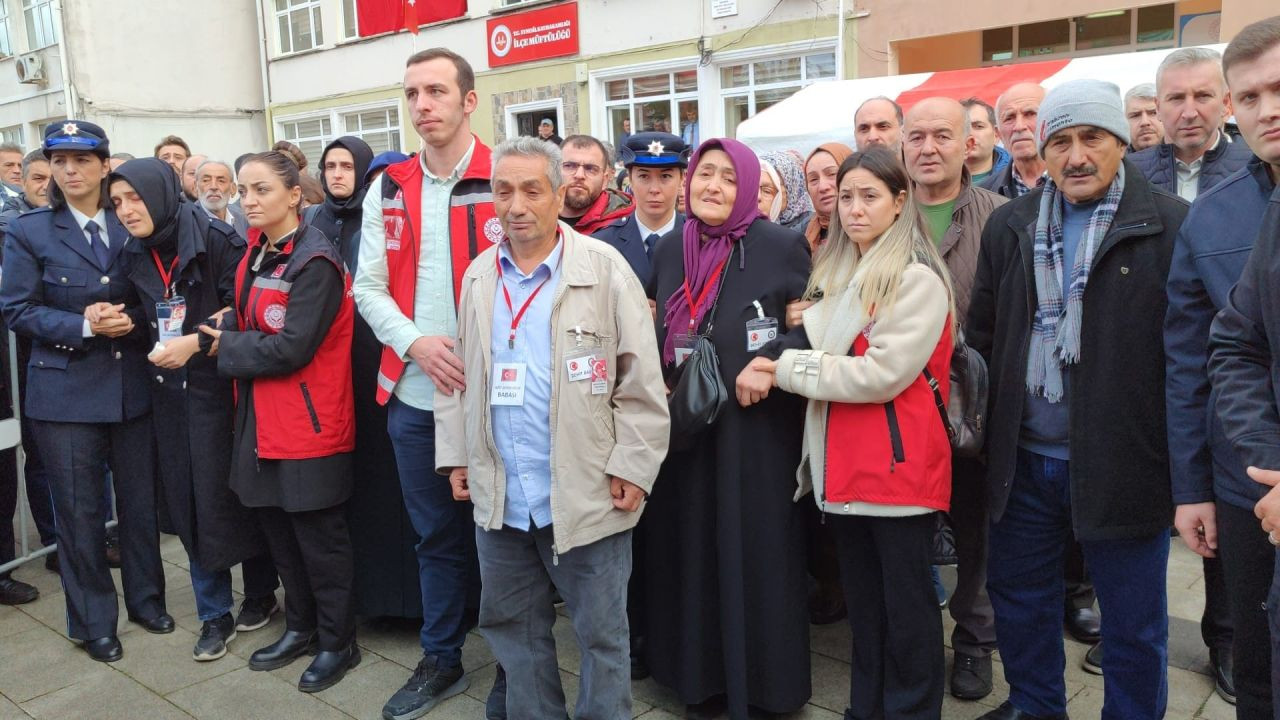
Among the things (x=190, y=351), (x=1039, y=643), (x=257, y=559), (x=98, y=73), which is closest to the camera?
(x=1039, y=643)

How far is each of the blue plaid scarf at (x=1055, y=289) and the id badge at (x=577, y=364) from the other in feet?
4.54

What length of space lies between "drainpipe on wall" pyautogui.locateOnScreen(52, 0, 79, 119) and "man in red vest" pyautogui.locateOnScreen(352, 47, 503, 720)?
2054 cm

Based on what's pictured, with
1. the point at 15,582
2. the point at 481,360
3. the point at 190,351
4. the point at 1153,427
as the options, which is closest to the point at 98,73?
the point at 15,582

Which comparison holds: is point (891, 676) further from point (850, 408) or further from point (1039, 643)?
point (850, 408)

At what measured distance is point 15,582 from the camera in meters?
4.98

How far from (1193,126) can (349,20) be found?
18692 mm

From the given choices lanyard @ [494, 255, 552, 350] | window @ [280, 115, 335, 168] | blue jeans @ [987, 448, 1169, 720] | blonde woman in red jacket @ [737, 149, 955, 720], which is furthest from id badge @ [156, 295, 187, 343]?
window @ [280, 115, 335, 168]

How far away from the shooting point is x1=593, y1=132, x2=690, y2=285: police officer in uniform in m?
3.90

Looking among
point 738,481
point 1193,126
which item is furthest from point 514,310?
point 1193,126

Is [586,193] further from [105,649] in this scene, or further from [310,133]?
[310,133]

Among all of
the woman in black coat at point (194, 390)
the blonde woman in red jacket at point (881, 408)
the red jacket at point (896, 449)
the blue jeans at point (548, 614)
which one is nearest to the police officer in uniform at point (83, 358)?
the woman in black coat at point (194, 390)

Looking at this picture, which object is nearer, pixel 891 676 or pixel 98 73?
pixel 891 676

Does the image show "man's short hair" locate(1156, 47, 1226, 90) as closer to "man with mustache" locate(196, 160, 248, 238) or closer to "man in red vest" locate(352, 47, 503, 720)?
"man in red vest" locate(352, 47, 503, 720)

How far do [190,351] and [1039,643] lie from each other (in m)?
3.37
